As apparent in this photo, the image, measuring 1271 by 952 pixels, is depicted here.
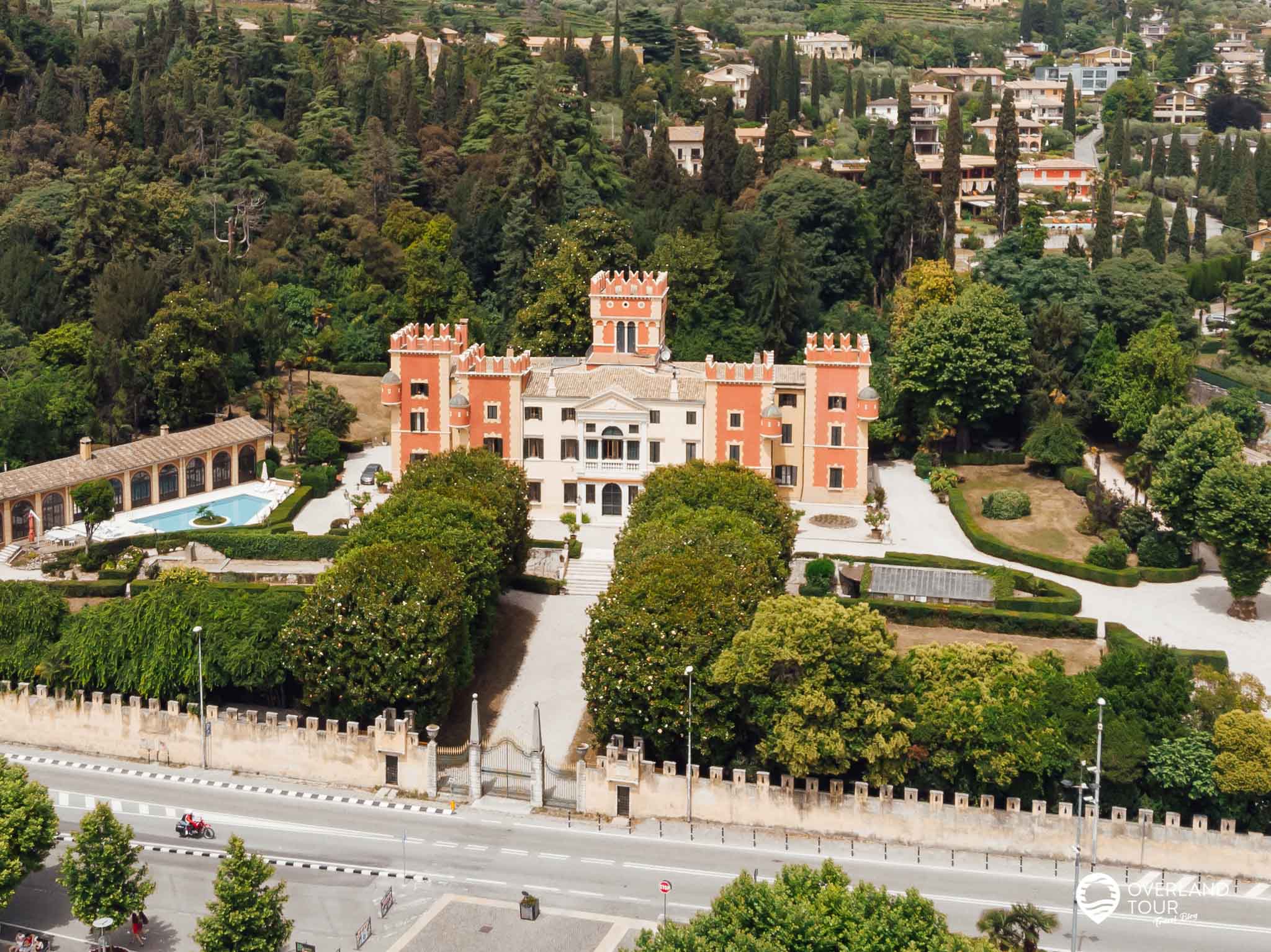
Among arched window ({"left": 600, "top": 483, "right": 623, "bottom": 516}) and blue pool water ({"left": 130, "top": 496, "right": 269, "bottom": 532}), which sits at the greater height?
arched window ({"left": 600, "top": 483, "right": 623, "bottom": 516})

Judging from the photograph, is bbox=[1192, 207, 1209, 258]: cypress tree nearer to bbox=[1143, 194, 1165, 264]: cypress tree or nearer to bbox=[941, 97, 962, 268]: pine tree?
bbox=[1143, 194, 1165, 264]: cypress tree

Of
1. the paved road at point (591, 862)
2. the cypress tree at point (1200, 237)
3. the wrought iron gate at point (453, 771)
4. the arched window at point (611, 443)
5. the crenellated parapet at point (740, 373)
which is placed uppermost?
the cypress tree at point (1200, 237)

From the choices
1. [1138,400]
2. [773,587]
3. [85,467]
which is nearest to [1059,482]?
[1138,400]

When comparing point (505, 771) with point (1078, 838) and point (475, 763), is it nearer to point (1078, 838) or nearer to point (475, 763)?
point (475, 763)

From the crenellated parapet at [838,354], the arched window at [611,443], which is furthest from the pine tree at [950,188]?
the arched window at [611,443]

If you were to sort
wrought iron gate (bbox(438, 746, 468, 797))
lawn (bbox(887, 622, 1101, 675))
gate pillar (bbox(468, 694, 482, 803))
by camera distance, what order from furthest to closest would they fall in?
lawn (bbox(887, 622, 1101, 675)) → wrought iron gate (bbox(438, 746, 468, 797)) → gate pillar (bbox(468, 694, 482, 803))

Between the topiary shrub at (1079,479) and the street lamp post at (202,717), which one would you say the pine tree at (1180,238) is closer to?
the topiary shrub at (1079,479)

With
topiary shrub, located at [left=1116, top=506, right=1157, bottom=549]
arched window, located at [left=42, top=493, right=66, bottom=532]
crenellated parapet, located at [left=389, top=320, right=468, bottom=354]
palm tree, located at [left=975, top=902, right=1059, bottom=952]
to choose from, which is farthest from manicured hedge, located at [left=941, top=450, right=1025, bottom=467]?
palm tree, located at [left=975, top=902, right=1059, bottom=952]
